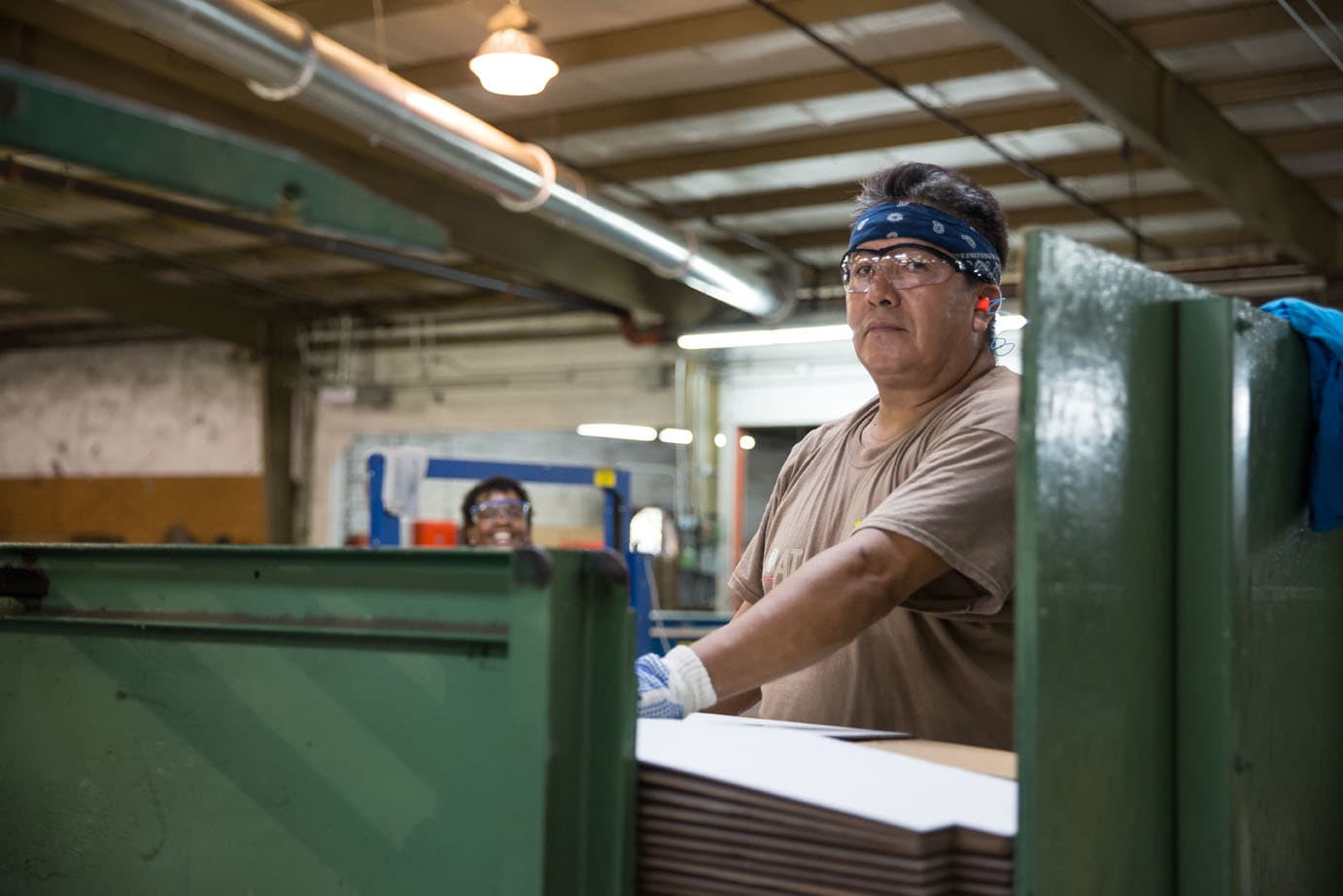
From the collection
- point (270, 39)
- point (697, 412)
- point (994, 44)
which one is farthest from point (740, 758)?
point (697, 412)

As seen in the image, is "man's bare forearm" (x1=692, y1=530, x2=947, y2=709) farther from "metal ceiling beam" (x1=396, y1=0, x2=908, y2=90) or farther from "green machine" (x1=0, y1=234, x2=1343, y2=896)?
"metal ceiling beam" (x1=396, y1=0, x2=908, y2=90)

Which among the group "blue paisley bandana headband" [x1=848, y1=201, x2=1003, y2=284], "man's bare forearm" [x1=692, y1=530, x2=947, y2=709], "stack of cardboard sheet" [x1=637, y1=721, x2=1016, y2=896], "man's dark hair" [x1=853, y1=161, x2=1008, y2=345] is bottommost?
"stack of cardboard sheet" [x1=637, y1=721, x2=1016, y2=896]

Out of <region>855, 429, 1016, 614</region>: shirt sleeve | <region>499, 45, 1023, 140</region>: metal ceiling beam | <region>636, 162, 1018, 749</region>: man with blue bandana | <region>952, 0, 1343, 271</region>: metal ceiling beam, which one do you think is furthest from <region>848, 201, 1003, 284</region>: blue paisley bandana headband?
<region>499, 45, 1023, 140</region>: metal ceiling beam

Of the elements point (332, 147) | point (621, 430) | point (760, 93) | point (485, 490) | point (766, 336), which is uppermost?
point (760, 93)

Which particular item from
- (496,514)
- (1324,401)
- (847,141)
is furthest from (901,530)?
(847,141)

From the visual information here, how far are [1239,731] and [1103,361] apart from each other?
44 cm

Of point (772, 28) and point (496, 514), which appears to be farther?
point (496, 514)

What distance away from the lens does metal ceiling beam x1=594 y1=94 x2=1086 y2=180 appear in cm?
688

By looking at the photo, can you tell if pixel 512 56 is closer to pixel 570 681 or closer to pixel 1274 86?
pixel 1274 86

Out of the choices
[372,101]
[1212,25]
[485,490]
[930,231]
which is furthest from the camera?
[485,490]

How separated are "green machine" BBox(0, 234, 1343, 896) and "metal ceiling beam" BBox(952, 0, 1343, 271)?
374cm

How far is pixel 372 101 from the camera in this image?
5.14 meters

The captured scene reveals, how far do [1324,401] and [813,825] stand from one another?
944 mm

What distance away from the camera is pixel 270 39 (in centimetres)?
460
